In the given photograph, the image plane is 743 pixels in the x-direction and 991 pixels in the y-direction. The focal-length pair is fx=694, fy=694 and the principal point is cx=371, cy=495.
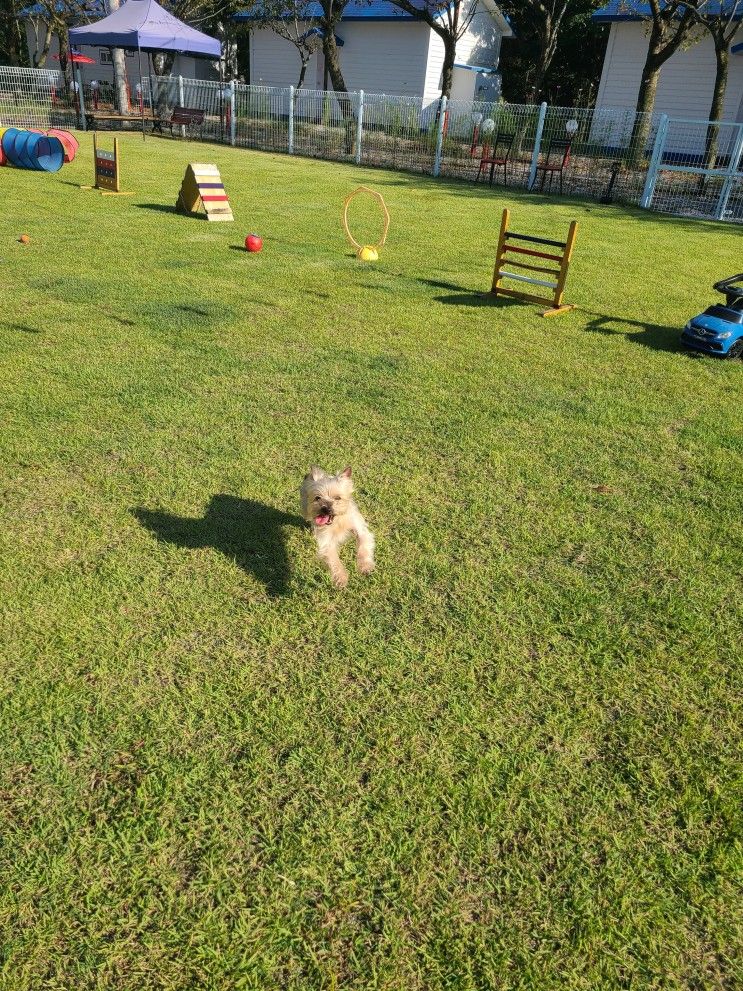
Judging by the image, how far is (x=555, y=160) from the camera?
20.3 m

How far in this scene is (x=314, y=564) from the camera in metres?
3.63

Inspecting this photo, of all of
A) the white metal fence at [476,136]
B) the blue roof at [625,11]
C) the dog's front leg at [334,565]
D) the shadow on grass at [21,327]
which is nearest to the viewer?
the dog's front leg at [334,565]

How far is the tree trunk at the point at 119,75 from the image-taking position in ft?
85.4

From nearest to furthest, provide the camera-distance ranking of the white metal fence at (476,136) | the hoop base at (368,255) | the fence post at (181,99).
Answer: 1. the hoop base at (368,255)
2. the white metal fence at (476,136)
3. the fence post at (181,99)

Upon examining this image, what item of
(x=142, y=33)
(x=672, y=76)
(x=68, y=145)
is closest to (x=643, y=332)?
(x=68, y=145)

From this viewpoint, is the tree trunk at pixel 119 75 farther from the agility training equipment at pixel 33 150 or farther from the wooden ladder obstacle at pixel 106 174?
the wooden ladder obstacle at pixel 106 174

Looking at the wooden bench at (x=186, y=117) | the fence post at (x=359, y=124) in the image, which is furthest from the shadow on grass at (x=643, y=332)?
the wooden bench at (x=186, y=117)

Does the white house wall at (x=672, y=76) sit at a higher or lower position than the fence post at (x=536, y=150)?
higher

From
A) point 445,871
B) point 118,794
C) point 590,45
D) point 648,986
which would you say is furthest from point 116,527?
point 590,45

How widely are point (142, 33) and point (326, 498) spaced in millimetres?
24040

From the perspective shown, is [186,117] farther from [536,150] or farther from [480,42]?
[480,42]

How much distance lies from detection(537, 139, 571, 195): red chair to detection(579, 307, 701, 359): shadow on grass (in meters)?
12.1

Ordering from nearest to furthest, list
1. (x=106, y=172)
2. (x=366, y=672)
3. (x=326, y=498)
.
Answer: (x=366, y=672), (x=326, y=498), (x=106, y=172)

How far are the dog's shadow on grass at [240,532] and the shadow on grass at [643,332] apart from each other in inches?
209
